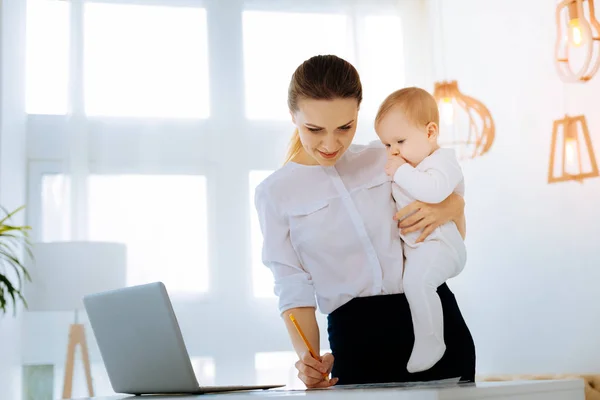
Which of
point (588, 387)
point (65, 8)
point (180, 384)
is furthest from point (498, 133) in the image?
point (180, 384)

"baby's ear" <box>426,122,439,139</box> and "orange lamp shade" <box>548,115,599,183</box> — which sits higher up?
"orange lamp shade" <box>548,115,599,183</box>

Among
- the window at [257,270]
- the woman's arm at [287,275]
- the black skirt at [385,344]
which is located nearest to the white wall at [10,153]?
the window at [257,270]

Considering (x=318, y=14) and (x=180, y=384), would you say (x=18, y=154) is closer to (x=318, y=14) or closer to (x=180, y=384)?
(x=318, y=14)

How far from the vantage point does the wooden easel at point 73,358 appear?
4191 mm

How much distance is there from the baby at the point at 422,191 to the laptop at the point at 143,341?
1.52ft

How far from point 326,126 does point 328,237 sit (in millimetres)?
249

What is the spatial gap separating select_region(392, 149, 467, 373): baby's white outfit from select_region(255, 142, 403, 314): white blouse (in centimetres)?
4

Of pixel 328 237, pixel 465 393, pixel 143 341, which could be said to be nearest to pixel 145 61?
pixel 328 237

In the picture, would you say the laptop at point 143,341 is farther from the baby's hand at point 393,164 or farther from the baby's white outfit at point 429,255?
the baby's hand at point 393,164

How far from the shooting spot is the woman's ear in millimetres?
1912

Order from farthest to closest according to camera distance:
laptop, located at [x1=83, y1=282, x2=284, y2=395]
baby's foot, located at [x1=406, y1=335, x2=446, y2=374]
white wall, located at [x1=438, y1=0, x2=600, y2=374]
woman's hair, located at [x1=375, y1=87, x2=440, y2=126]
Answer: white wall, located at [x1=438, y1=0, x2=600, y2=374] < woman's hair, located at [x1=375, y1=87, x2=440, y2=126] < baby's foot, located at [x1=406, y1=335, x2=446, y2=374] < laptop, located at [x1=83, y1=282, x2=284, y2=395]

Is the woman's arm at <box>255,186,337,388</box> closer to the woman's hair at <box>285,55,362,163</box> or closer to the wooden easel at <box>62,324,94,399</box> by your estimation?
the woman's hair at <box>285,55,362,163</box>

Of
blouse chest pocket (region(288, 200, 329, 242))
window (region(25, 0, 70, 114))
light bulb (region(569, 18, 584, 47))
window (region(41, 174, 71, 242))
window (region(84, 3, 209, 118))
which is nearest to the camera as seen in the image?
blouse chest pocket (region(288, 200, 329, 242))

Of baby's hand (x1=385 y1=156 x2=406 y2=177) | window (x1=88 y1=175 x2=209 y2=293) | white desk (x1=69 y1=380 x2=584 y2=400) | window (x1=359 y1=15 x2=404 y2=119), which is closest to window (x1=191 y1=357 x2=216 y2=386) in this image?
window (x1=88 y1=175 x2=209 y2=293)
